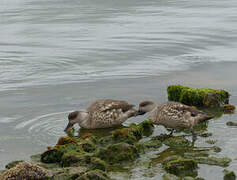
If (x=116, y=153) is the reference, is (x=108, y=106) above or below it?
above

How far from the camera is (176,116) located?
11.0 meters

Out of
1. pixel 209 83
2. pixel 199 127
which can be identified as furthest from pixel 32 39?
pixel 199 127

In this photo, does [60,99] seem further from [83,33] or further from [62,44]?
[83,33]

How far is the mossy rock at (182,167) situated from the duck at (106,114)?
10.5ft

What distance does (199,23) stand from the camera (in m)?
23.6

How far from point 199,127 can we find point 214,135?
749 millimetres

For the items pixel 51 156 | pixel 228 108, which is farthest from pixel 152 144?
pixel 228 108

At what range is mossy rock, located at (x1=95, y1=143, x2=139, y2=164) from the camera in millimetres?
9383

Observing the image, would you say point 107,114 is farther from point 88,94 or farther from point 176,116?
point 88,94

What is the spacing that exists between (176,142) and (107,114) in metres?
2.09

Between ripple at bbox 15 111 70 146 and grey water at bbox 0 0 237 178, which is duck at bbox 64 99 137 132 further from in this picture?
grey water at bbox 0 0 237 178

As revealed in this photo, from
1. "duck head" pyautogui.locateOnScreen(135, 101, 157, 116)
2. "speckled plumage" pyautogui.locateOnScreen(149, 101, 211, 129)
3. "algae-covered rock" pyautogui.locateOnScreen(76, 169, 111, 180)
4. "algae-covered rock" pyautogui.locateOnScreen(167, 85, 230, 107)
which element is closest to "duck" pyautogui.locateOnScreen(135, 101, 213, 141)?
"speckled plumage" pyautogui.locateOnScreen(149, 101, 211, 129)

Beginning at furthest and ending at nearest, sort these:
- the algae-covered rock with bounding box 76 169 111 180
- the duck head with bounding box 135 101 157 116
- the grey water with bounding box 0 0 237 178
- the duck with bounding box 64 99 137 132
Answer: the grey water with bounding box 0 0 237 178
the duck with bounding box 64 99 137 132
the duck head with bounding box 135 101 157 116
the algae-covered rock with bounding box 76 169 111 180

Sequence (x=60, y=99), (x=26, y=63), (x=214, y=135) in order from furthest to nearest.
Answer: (x=26, y=63), (x=60, y=99), (x=214, y=135)
